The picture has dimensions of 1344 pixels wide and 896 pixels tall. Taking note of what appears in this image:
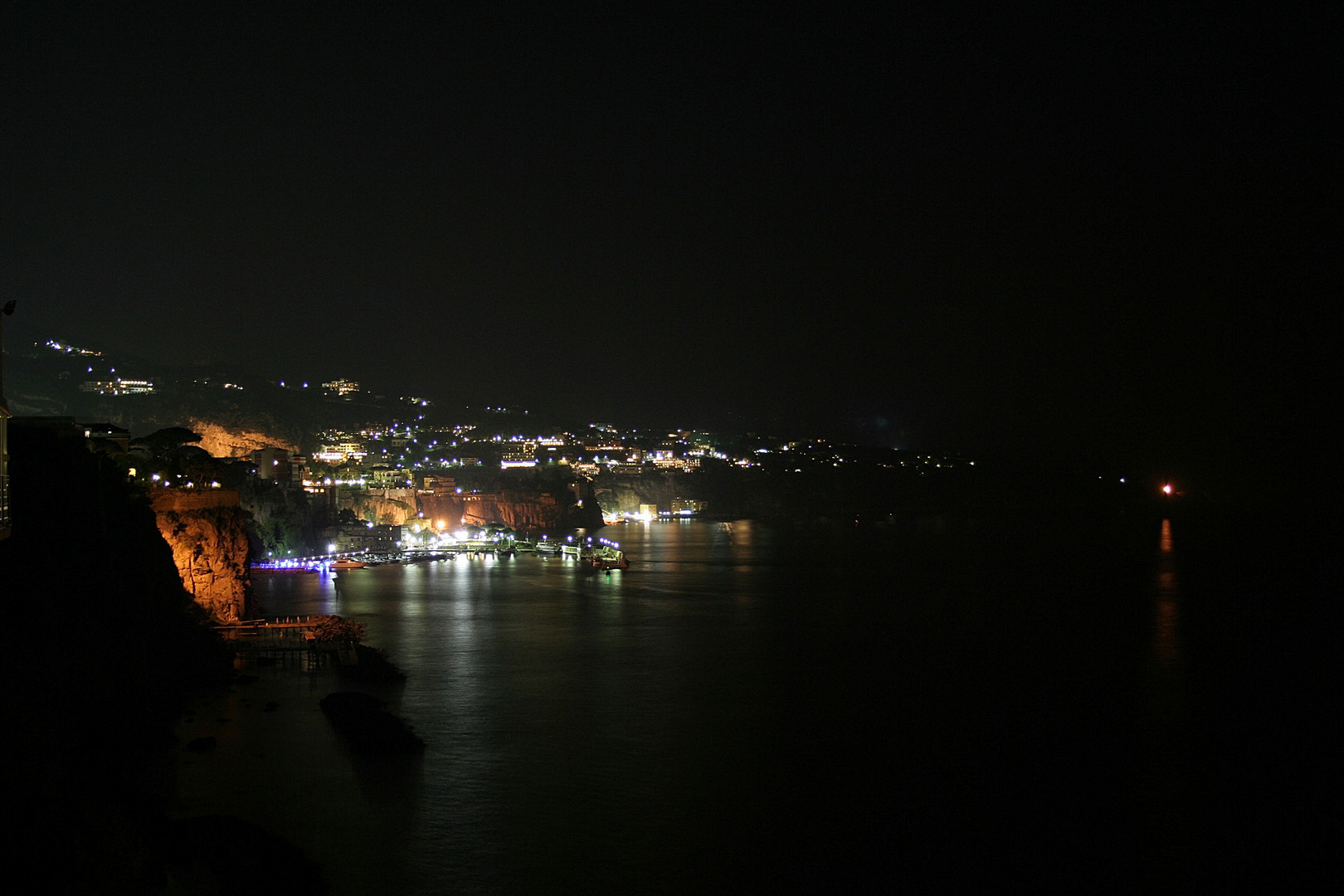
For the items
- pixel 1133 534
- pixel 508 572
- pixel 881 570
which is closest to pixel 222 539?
pixel 508 572

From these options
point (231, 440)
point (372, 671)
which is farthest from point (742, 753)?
point (231, 440)

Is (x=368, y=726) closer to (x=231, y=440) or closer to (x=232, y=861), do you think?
(x=232, y=861)

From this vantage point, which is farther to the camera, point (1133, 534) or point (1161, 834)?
point (1133, 534)

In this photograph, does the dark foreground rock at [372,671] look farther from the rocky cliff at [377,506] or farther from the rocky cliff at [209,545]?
the rocky cliff at [377,506]

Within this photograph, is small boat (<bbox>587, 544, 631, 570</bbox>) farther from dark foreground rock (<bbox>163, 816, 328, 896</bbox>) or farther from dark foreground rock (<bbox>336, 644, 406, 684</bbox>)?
dark foreground rock (<bbox>163, 816, 328, 896</bbox>)

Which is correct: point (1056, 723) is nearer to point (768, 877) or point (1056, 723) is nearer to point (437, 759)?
point (768, 877)

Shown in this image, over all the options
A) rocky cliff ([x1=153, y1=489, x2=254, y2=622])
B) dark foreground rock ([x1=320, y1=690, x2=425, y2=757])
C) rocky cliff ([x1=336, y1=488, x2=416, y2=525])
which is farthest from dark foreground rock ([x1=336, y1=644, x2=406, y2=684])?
rocky cliff ([x1=336, y1=488, x2=416, y2=525])

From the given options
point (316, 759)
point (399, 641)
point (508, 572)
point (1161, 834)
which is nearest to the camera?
point (1161, 834)
